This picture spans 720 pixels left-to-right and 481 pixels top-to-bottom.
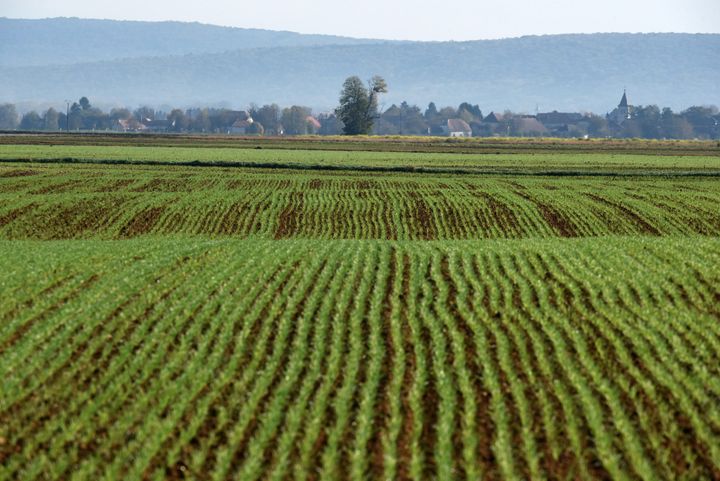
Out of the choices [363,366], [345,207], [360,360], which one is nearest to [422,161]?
[345,207]

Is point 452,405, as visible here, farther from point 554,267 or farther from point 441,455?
point 554,267

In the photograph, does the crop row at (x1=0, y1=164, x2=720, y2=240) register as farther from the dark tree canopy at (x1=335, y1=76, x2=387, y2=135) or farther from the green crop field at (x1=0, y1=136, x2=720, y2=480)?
the dark tree canopy at (x1=335, y1=76, x2=387, y2=135)

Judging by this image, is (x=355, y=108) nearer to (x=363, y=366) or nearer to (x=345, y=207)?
(x=345, y=207)

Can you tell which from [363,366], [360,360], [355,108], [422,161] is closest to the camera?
[363,366]

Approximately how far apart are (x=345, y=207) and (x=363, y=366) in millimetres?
29484

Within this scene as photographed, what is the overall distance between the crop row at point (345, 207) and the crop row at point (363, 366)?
16035mm

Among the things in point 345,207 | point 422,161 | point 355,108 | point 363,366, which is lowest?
point 345,207

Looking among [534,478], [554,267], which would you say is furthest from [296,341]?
[554,267]

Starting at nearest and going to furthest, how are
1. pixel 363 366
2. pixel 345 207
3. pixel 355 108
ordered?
pixel 363 366 < pixel 345 207 < pixel 355 108

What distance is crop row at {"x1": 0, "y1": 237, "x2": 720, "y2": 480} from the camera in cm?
1164

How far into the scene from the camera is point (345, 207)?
144 feet

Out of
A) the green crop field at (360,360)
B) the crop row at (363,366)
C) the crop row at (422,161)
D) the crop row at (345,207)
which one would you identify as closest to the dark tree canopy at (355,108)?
the crop row at (422,161)

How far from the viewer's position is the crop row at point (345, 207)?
38.1m

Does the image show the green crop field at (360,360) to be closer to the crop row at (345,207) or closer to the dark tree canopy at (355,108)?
the crop row at (345,207)
